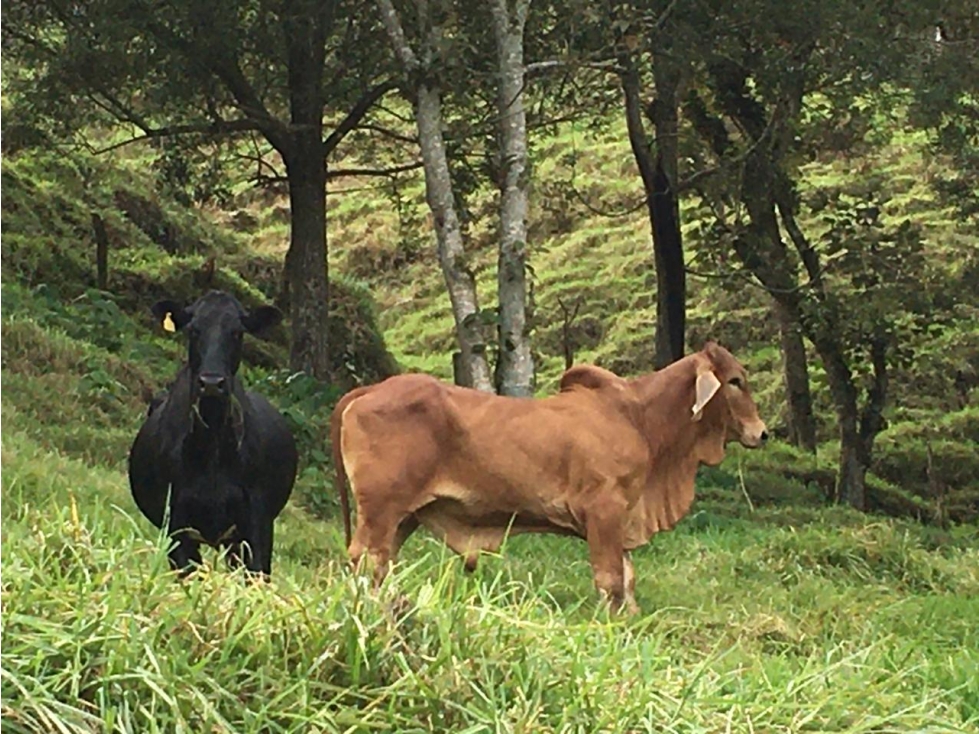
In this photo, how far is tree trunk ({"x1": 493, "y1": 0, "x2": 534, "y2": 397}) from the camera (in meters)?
11.6

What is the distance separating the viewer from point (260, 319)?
7750 millimetres

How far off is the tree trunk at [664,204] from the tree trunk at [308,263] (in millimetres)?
3644

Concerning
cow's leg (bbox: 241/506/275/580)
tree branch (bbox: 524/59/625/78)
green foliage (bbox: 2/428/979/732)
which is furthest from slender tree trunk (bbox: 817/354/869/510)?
green foliage (bbox: 2/428/979/732)

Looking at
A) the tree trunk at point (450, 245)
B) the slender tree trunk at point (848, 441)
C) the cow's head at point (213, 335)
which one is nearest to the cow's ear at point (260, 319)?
the cow's head at point (213, 335)

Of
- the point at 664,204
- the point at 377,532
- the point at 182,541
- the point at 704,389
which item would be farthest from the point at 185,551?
the point at 664,204

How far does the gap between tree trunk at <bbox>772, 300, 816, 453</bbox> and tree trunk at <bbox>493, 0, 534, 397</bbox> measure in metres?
9.36

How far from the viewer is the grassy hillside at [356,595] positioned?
4074 millimetres

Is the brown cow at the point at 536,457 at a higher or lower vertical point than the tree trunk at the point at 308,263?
lower

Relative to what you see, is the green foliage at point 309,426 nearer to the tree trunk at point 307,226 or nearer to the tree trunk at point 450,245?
the tree trunk at point 307,226

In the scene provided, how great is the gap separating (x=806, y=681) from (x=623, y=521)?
3.24 meters

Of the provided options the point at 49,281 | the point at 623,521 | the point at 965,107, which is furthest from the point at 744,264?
the point at 623,521

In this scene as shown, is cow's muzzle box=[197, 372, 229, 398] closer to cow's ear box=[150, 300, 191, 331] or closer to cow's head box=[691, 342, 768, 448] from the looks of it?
cow's ear box=[150, 300, 191, 331]

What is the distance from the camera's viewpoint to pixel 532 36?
1595 cm

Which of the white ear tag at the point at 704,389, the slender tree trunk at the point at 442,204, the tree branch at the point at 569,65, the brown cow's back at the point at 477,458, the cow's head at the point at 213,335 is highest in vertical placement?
the tree branch at the point at 569,65
